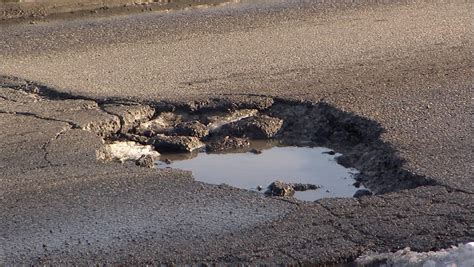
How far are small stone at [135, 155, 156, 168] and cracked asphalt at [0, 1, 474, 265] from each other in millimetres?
212

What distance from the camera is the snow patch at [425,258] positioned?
5.01 meters

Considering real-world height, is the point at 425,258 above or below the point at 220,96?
above

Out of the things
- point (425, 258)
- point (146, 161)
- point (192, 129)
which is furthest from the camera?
point (192, 129)

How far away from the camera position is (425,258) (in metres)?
5.19

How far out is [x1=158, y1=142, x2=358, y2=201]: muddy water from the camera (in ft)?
23.1

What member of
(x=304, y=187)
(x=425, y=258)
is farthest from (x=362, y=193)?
(x=425, y=258)

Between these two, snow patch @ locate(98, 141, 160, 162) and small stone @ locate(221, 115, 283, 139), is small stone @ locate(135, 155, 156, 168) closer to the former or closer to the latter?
snow patch @ locate(98, 141, 160, 162)

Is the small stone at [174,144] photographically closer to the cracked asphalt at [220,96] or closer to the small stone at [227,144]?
the small stone at [227,144]

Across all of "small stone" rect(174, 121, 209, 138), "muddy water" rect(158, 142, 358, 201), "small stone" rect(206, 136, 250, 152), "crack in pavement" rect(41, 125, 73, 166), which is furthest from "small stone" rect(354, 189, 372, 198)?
"crack in pavement" rect(41, 125, 73, 166)

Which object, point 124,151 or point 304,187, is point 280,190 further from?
point 124,151

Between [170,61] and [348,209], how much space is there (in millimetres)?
4904

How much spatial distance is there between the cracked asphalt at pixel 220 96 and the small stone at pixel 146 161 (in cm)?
21

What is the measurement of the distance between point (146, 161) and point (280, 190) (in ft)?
3.82

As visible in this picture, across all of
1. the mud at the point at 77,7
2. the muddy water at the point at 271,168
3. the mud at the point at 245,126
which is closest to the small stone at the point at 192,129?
the mud at the point at 245,126
